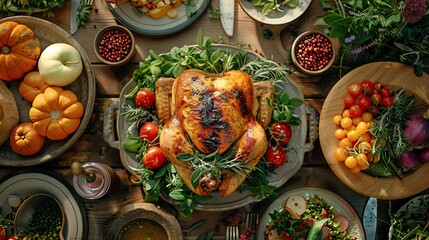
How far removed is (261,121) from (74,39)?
986 millimetres

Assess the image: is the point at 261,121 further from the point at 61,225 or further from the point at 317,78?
the point at 61,225

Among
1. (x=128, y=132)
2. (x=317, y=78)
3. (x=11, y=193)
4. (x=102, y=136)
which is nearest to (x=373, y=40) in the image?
(x=317, y=78)

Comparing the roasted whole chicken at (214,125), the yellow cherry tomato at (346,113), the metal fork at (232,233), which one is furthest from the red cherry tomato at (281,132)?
the metal fork at (232,233)

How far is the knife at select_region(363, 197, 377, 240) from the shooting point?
2596mm

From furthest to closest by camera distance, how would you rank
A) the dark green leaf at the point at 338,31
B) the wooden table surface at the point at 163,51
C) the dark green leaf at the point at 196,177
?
the wooden table surface at the point at 163,51, the dark green leaf at the point at 338,31, the dark green leaf at the point at 196,177

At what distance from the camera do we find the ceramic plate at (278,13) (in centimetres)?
260

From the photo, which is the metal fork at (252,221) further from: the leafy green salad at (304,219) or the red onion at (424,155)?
the red onion at (424,155)

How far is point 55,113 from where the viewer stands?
98.3 inches

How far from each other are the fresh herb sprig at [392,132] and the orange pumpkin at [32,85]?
1570 mm

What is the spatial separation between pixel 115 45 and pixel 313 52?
3.19 ft

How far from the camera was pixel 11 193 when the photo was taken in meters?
2.56

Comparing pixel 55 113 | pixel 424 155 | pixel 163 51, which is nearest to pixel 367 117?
pixel 424 155

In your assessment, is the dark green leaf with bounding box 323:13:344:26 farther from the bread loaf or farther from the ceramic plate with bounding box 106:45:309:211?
the bread loaf

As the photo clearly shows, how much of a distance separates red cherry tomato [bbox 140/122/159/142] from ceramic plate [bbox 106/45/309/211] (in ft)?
0.24
